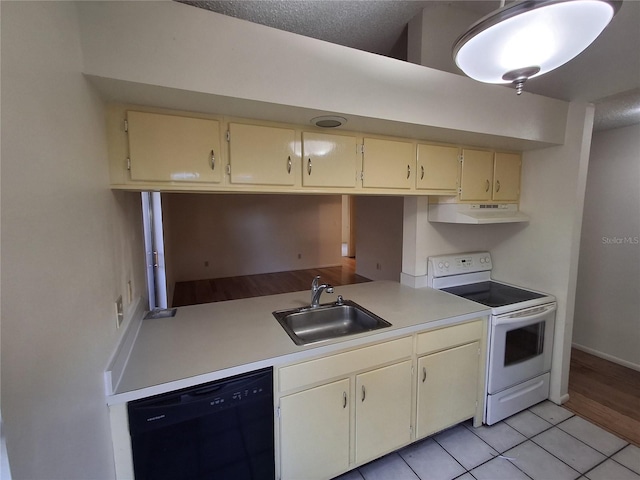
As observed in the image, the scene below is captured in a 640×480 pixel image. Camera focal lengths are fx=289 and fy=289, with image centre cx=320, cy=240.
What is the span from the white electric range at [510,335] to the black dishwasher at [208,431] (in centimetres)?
161

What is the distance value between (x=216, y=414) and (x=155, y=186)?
1093mm

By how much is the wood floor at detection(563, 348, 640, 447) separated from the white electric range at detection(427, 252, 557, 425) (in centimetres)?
33

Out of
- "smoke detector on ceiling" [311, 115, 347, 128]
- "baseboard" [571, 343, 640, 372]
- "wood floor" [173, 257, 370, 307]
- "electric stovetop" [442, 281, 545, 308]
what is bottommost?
"baseboard" [571, 343, 640, 372]

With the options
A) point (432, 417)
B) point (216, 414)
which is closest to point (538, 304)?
point (432, 417)

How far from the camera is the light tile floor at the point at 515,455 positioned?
68.0 inches

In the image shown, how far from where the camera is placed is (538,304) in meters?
2.25

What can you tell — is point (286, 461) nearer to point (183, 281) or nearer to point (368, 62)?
point (368, 62)

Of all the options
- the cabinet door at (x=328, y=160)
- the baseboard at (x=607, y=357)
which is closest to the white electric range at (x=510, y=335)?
the cabinet door at (x=328, y=160)

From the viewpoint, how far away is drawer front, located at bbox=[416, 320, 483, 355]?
5.85ft

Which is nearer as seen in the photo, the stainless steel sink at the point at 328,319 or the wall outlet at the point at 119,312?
the wall outlet at the point at 119,312

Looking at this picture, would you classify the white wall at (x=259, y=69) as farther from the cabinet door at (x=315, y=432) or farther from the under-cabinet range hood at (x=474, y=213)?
the cabinet door at (x=315, y=432)

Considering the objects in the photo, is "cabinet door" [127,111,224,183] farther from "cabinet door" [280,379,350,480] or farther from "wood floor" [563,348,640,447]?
"wood floor" [563,348,640,447]

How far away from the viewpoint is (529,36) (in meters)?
0.80

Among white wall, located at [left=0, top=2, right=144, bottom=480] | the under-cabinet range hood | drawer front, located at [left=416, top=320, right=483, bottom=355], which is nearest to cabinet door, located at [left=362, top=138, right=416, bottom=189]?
the under-cabinet range hood
